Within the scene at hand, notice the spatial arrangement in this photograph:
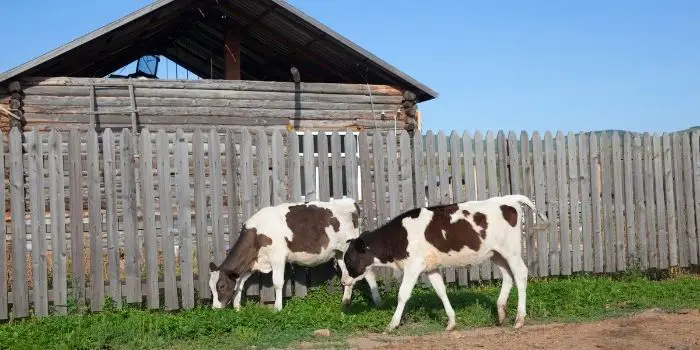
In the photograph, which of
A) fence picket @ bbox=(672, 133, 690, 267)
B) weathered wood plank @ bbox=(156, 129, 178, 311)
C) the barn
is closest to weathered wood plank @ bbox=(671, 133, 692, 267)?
fence picket @ bbox=(672, 133, 690, 267)

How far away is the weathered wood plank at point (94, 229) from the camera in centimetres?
926

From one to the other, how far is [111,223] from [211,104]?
618 centimetres

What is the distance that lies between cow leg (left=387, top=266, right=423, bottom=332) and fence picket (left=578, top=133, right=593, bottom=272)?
14.4 feet

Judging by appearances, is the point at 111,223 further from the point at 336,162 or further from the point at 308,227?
the point at 336,162

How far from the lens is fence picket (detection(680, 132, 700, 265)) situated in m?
12.1

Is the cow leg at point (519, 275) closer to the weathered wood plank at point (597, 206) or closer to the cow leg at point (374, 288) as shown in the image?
the cow leg at point (374, 288)

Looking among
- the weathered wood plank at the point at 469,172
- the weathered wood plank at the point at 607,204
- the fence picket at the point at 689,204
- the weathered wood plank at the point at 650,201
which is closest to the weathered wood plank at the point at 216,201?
the weathered wood plank at the point at 469,172

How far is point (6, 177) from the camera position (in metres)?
9.28

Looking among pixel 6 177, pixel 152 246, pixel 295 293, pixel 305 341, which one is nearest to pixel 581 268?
pixel 295 293

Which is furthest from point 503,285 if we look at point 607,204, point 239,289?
point 607,204

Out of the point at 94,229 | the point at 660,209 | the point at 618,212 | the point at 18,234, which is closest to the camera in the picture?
the point at 18,234

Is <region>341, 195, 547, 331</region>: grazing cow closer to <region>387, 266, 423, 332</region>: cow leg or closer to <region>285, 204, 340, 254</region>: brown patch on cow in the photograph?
<region>387, 266, 423, 332</region>: cow leg

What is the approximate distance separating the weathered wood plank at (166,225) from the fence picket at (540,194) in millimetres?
5556

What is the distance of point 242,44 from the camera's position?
17047 millimetres
